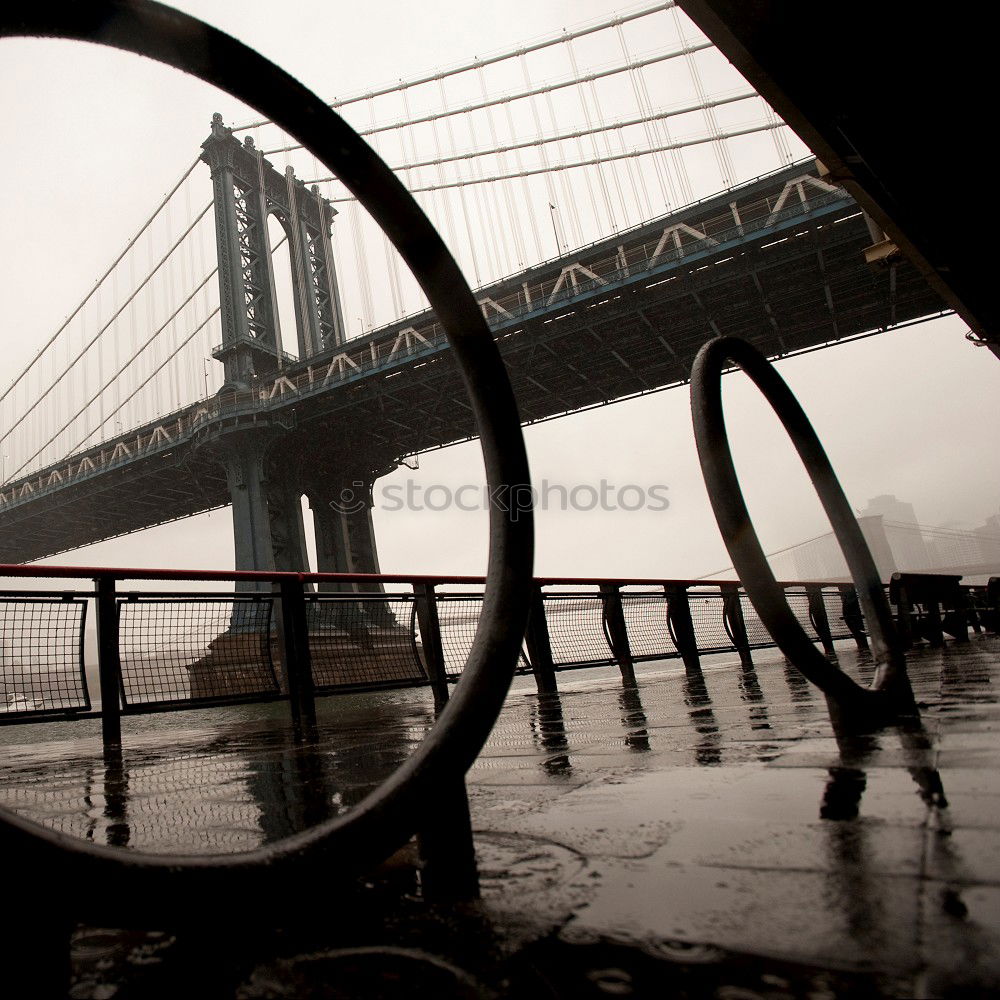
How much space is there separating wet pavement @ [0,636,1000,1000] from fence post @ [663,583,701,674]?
4911 mm

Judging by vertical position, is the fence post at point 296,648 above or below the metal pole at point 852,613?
above

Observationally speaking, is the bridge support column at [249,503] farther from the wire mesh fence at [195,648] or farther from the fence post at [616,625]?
the wire mesh fence at [195,648]

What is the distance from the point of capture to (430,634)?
4.62 metres

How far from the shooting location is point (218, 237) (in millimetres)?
29891

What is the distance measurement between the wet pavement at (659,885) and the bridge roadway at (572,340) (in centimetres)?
2287

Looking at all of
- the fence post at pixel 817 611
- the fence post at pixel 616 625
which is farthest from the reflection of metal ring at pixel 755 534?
the fence post at pixel 817 611

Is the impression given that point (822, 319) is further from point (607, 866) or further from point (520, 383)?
point (607, 866)

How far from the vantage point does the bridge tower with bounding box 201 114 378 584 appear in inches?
1075

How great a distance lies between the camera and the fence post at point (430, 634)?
4.51 metres

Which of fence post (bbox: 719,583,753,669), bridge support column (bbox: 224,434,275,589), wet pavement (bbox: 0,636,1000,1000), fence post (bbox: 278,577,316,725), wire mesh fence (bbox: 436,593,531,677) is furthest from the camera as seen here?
bridge support column (bbox: 224,434,275,589)

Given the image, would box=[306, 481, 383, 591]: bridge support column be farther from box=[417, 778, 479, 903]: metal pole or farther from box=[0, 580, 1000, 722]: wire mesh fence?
box=[417, 778, 479, 903]: metal pole

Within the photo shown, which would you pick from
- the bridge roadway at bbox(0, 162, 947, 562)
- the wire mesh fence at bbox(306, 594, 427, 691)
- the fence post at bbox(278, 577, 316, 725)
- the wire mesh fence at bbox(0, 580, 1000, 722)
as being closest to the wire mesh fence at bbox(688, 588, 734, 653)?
the wire mesh fence at bbox(0, 580, 1000, 722)

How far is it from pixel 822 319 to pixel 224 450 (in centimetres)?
2379

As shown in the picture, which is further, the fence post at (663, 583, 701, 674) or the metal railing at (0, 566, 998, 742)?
the fence post at (663, 583, 701, 674)
